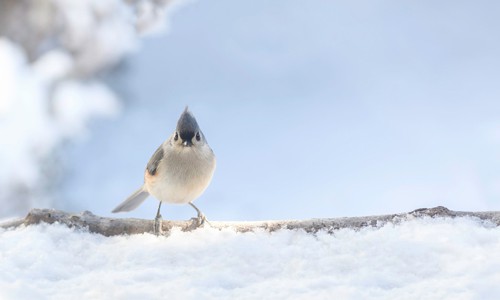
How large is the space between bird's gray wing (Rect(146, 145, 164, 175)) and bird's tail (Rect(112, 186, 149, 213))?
463mm

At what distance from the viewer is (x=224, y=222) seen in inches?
133

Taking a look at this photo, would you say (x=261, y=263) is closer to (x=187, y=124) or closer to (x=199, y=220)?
(x=199, y=220)

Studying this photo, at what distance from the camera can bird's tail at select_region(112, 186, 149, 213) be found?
4.28 m

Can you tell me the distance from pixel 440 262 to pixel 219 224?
1146mm

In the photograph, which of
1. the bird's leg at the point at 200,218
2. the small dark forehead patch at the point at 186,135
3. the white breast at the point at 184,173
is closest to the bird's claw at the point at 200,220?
the bird's leg at the point at 200,218

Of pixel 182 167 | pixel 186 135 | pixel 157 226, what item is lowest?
pixel 157 226

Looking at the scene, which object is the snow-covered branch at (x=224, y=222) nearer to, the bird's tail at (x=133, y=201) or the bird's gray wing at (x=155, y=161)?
the bird's gray wing at (x=155, y=161)

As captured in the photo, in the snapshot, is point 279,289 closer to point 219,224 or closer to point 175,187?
point 219,224

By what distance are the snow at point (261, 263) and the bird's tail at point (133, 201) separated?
1.02m

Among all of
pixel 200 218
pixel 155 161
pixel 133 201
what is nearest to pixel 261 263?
pixel 200 218

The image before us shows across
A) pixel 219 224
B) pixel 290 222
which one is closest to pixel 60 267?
pixel 219 224

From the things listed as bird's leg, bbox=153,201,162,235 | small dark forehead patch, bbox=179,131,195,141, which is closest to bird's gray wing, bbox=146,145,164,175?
small dark forehead patch, bbox=179,131,195,141

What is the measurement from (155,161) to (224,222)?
659 millimetres

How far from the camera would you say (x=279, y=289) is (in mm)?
2543
